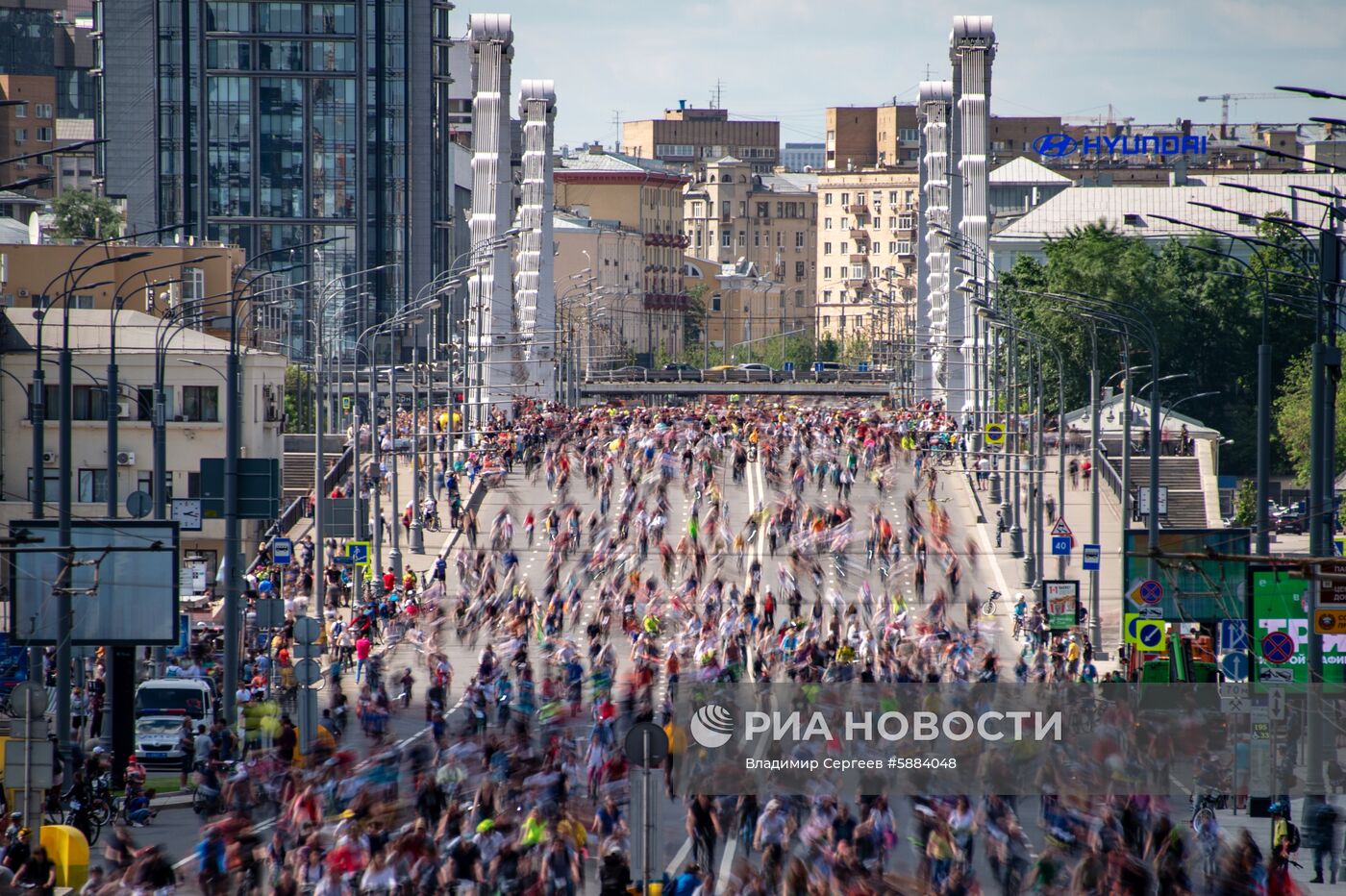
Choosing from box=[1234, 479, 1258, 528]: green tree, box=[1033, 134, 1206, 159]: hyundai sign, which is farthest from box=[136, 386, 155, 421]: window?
box=[1033, 134, 1206, 159]: hyundai sign

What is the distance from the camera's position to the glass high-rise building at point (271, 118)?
14675 cm

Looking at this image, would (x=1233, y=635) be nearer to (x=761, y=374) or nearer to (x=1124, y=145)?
(x=1124, y=145)

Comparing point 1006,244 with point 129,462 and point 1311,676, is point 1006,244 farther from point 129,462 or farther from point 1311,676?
point 1311,676

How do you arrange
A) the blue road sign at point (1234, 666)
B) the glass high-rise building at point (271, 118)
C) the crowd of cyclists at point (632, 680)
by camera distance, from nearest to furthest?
the crowd of cyclists at point (632, 680) → the blue road sign at point (1234, 666) → the glass high-rise building at point (271, 118)

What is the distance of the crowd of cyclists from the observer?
23266 millimetres

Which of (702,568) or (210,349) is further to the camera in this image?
(210,349)

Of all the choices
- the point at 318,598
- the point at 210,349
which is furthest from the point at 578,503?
the point at 318,598

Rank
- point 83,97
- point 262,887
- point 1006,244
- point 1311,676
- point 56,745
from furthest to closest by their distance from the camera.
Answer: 1. point 83,97
2. point 1006,244
3. point 56,745
4. point 1311,676
5. point 262,887

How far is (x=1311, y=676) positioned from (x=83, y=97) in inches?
6735

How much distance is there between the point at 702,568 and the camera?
52.8 m

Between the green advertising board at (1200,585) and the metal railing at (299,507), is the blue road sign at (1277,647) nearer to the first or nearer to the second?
the green advertising board at (1200,585)

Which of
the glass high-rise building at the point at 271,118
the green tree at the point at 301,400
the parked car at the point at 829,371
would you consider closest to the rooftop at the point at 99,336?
the green tree at the point at 301,400

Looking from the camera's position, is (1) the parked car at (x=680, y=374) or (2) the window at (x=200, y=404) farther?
(1) the parked car at (x=680, y=374)

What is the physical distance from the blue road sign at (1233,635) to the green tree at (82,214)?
10227 cm
